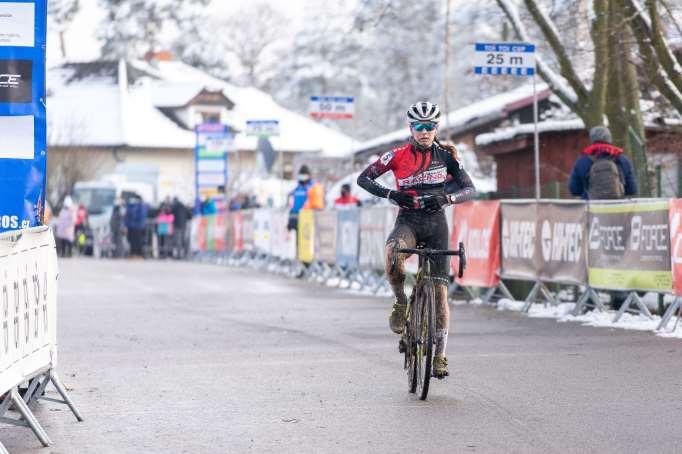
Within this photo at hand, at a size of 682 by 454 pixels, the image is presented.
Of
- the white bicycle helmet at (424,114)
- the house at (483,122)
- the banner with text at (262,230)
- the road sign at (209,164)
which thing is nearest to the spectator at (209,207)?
the road sign at (209,164)

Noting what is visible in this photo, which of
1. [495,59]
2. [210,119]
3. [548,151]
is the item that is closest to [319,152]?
[210,119]

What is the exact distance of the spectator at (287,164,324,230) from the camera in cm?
2920

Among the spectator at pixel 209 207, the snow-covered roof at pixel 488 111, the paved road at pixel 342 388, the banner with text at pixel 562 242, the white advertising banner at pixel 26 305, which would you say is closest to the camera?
the white advertising banner at pixel 26 305

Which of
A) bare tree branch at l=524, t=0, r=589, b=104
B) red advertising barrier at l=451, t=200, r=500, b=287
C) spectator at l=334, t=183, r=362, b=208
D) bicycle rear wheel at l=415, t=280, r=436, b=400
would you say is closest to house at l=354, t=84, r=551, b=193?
spectator at l=334, t=183, r=362, b=208

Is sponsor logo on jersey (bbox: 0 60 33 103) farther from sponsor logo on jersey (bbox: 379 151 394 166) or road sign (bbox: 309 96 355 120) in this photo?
road sign (bbox: 309 96 355 120)

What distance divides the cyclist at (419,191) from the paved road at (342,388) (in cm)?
78

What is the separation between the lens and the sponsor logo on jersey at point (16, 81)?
10.5 m

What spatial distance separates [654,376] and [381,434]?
350cm

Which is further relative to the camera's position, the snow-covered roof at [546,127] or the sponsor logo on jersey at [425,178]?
the snow-covered roof at [546,127]

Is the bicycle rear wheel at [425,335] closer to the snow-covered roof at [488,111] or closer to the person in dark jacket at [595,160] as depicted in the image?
the person in dark jacket at [595,160]

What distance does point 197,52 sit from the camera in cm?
9744

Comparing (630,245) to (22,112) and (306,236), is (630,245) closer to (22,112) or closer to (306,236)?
(22,112)

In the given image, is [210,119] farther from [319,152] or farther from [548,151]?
[548,151]

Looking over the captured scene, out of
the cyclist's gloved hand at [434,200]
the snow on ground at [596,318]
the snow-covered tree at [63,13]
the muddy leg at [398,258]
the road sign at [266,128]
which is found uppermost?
the snow-covered tree at [63,13]
